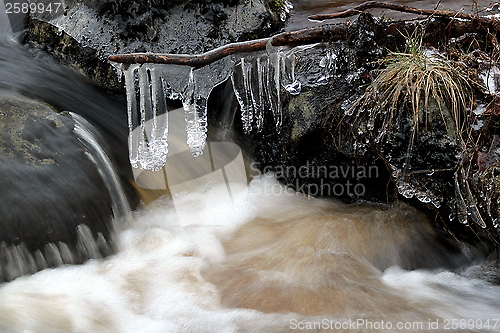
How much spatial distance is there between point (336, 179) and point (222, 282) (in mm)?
1524

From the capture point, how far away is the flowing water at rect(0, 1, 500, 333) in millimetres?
Answer: 3182

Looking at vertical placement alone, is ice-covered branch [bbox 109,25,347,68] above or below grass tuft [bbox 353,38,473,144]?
above

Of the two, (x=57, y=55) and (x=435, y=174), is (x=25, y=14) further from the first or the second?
(x=435, y=174)

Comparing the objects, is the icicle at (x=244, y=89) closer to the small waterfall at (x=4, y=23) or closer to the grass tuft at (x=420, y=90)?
the grass tuft at (x=420, y=90)

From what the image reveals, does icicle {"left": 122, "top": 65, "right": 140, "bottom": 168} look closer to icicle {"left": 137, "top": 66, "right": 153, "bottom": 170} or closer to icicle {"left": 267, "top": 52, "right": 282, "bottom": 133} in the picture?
icicle {"left": 137, "top": 66, "right": 153, "bottom": 170}

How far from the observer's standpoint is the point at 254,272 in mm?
3719

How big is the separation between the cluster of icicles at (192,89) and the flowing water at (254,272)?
437 millimetres

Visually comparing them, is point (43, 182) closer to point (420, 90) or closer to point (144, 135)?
point (144, 135)

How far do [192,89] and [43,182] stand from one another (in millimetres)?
1574

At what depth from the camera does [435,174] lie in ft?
12.0

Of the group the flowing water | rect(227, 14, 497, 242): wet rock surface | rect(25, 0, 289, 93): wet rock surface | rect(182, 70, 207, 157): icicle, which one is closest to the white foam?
the flowing water

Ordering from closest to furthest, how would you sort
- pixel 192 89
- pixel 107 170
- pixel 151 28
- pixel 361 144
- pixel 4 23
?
pixel 361 144 → pixel 107 170 → pixel 192 89 → pixel 151 28 → pixel 4 23

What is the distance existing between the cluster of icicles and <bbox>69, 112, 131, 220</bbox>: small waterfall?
0.24 meters

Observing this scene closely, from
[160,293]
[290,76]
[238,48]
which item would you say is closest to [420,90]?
[290,76]
